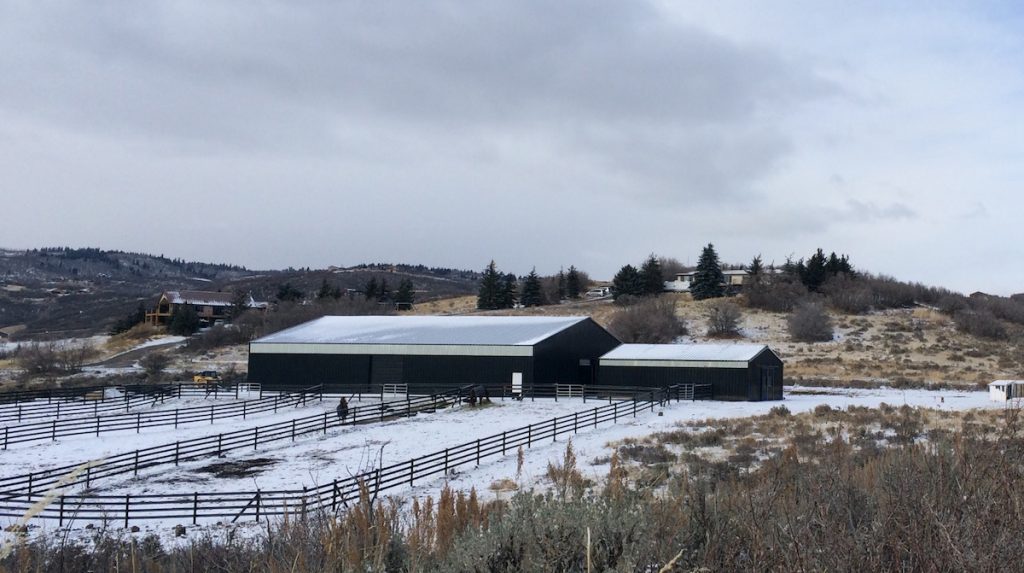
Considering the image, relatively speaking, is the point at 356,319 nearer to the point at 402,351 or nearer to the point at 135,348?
the point at 402,351

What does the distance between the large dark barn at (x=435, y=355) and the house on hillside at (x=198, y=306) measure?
66425 mm

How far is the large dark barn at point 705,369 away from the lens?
44.4 metres

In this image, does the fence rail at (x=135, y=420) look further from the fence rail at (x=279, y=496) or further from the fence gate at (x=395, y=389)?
the fence rail at (x=279, y=496)

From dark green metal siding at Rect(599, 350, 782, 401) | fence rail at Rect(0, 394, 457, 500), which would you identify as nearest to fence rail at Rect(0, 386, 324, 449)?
fence rail at Rect(0, 394, 457, 500)

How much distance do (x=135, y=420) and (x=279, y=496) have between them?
61.7 ft

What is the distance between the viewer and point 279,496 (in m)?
21.2

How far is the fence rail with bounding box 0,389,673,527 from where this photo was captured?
17.1 m

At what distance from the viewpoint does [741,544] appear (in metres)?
6.39

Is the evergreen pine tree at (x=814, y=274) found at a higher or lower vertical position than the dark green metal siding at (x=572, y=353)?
higher

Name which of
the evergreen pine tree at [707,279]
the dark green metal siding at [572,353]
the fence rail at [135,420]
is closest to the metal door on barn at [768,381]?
the dark green metal siding at [572,353]

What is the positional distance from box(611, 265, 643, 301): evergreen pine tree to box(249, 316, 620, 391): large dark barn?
52.1 metres

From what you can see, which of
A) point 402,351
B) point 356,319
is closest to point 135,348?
point 356,319

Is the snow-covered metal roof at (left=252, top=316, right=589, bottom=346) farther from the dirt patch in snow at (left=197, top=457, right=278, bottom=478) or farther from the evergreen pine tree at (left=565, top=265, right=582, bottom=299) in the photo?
the evergreen pine tree at (left=565, top=265, right=582, bottom=299)

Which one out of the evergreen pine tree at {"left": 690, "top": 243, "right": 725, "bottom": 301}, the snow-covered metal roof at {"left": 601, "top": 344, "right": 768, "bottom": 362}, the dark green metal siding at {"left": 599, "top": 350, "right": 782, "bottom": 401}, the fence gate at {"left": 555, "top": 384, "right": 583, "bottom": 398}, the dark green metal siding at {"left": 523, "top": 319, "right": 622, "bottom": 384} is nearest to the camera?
the dark green metal siding at {"left": 599, "top": 350, "right": 782, "bottom": 401}
